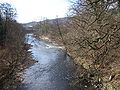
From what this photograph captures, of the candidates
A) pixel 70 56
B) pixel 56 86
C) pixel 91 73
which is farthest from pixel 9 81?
pixel 70 56

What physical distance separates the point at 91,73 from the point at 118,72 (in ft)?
8.30

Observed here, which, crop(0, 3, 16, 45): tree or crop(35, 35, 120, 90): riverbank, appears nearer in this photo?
crop(35, 35, 120, 90): riverbank

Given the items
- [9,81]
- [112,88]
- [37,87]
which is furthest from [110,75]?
[9,81]

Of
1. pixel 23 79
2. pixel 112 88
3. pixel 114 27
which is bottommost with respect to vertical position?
pixel 23 79

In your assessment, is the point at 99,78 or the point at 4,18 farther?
the point at 4,18

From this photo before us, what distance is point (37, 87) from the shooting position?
83.2 feet

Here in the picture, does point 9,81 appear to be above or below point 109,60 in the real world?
below

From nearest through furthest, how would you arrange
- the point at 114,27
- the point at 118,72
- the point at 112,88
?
the point at 114,27 → the point at 112,88 → the point at 118,72

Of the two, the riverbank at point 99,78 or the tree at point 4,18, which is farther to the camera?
the tree at point 4,18

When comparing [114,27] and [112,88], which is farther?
[112,88]

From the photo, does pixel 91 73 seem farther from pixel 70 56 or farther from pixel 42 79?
pixel 70 56

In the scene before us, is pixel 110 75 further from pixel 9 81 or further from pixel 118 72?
pixel 9 81

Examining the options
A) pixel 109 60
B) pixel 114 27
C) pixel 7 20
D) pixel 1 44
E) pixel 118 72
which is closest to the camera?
pixel 114 27

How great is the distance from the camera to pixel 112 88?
776 inches
